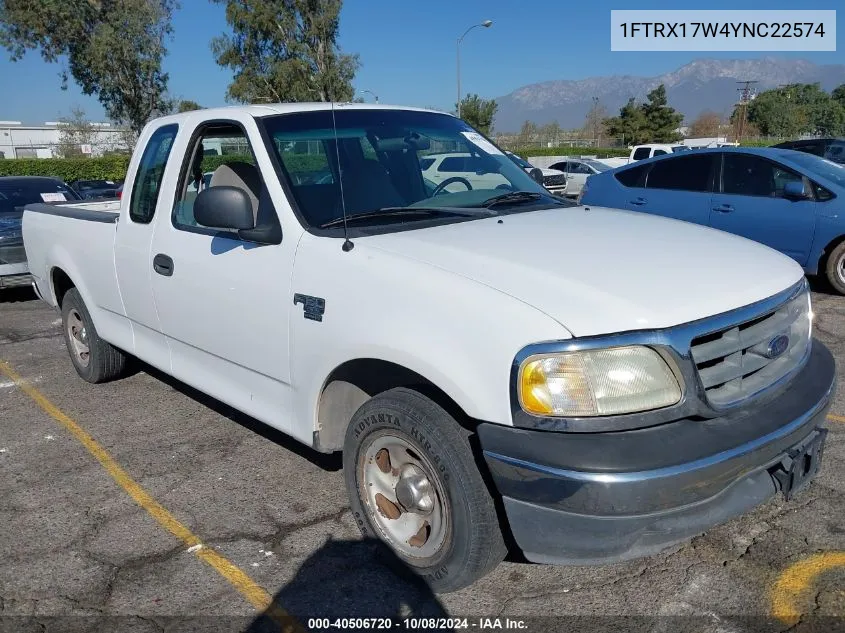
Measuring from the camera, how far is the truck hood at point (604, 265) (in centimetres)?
242

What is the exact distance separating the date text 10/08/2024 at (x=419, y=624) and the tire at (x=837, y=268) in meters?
6.78

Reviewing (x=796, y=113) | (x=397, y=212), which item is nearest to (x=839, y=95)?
(x=796, y=113)

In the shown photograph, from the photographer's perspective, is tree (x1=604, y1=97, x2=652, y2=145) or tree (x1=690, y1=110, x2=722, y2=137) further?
tree (x1=690, y1=110, x2=722, y2=137)

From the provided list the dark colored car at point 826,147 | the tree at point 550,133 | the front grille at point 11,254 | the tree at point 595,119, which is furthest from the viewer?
the tree at point 595,119

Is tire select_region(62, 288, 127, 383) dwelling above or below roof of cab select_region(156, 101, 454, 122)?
below

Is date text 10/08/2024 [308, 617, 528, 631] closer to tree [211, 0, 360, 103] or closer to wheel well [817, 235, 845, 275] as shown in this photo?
wheel well [817, 235, 845, 275]

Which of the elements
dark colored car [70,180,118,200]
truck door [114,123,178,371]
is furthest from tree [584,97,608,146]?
truck door [114,123,178,371]

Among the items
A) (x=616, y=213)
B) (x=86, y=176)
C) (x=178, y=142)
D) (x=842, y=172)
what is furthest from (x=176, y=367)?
(x=86, y=176)

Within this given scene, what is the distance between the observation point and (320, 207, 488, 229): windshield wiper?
324 cm

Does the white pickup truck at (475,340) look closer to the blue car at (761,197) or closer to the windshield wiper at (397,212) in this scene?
the windshield wiper at (397,212)

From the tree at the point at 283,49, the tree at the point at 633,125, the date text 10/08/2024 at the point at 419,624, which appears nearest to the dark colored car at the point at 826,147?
the date text 10/08/2024 at the point at 419,624

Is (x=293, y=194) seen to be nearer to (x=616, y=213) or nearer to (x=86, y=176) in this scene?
(x=616, y=213)

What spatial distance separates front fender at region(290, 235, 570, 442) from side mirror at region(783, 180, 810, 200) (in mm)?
6532

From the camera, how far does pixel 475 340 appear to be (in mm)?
2465
